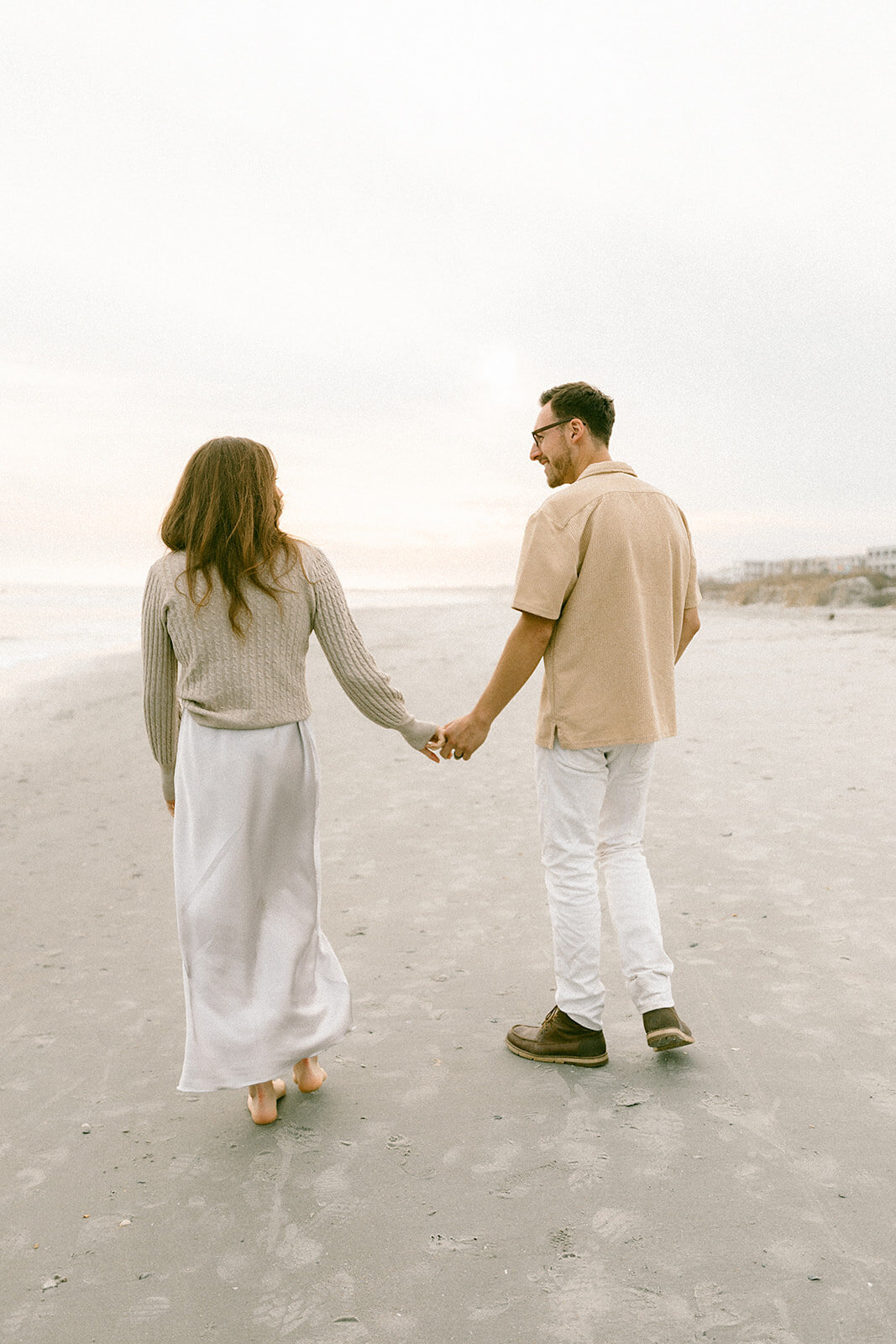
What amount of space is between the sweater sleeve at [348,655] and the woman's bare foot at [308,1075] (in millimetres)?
1073

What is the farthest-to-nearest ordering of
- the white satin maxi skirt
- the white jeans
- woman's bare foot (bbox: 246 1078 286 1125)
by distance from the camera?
the white jeans, woman's bare foot (bbox: 246 1078 286 1125), the white satin maxi skirt

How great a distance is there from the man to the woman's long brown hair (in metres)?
0.77

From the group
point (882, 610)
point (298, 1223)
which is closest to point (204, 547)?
point (298, 1223)

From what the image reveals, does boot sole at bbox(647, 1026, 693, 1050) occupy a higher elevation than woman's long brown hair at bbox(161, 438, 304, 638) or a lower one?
lower

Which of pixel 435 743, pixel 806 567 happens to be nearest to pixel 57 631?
pixel 435 743

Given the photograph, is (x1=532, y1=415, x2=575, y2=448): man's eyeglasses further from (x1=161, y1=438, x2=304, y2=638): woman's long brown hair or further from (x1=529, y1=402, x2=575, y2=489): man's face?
(x1=161, y1=438, x2=304, y2=638): woman's long brown hair

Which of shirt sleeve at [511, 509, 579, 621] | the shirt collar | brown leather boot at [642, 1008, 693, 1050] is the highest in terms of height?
the shirt collar

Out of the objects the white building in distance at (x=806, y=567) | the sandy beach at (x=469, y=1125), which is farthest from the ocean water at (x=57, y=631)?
the white building in distance at (x=806, y=567)

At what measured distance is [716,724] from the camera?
371 inches

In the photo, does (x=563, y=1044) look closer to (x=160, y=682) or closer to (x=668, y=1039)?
(x=668, y=1039)

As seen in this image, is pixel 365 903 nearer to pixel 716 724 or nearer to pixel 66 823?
pixel 66 823

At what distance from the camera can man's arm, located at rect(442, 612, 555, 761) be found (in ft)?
9.77

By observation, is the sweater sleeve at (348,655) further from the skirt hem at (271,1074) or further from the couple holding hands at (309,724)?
the skirt hem at (271,1074)

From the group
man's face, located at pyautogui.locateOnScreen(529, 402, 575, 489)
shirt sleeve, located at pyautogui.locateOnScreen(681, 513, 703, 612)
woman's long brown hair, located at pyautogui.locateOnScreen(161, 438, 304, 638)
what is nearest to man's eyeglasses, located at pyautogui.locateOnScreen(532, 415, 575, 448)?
man's face, located at pyautogui.locateOnScreen(529, 402, 575, 489)
